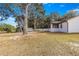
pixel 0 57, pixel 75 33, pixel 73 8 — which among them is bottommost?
pixel 0 57

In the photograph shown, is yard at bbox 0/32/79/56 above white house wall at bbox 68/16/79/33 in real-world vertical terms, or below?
below

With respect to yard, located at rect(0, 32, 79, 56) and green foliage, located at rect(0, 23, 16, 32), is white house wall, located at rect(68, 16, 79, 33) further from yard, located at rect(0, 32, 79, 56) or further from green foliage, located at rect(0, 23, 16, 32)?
green foliage, located at rect(0, 23, 16, 32)

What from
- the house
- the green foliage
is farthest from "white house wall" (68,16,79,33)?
the green foliage

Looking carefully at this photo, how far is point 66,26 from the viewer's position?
4.44 meters

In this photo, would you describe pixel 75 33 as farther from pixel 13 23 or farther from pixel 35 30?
pixel 13 23

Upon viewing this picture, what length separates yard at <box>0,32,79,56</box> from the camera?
429 cm

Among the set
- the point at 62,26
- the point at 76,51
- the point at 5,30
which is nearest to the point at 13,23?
the point at 5,30

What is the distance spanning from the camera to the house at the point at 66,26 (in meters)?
4.37

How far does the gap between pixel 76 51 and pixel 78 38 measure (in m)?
0.20

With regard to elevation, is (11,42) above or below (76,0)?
below

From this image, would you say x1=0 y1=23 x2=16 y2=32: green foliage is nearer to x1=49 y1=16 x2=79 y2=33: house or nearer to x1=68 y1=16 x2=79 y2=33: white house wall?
x1=49 y1=16 x2=79 y2=33: house

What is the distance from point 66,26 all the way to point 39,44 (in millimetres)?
486

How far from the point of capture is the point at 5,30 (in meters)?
4.37

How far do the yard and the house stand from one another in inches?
2.9
